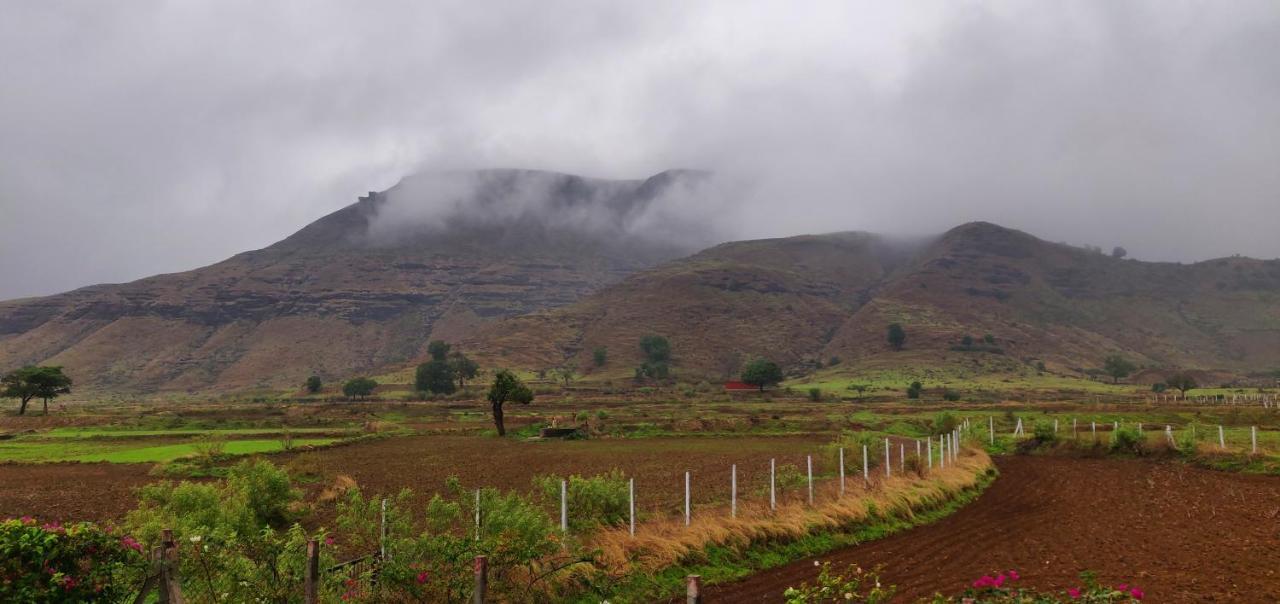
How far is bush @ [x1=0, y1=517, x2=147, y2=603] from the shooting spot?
608 centimetres

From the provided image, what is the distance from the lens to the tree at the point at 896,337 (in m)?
169

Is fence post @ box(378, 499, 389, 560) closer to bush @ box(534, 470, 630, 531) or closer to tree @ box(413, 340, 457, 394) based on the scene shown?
bush @ box(534, 470, 630, 531)

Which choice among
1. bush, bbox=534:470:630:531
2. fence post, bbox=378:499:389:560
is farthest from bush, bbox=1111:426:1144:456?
fence post, bbox=378:499:389:560

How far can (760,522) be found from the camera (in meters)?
16.4

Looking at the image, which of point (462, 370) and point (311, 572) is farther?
point (462, 370)

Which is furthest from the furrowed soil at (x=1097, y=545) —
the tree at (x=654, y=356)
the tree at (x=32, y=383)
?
the tree at (x=654, y=356)

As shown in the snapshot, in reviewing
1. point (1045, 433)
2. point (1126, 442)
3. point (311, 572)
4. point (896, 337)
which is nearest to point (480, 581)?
point (311, 572)

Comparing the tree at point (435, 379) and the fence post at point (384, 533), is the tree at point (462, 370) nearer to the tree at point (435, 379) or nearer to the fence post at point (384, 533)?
the tree at point (435, 379)

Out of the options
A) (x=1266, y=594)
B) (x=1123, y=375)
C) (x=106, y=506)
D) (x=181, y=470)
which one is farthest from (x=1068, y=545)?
(x=1123, y=375)

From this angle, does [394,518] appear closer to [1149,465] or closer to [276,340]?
[1149,465]

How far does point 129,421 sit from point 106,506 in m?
56.0

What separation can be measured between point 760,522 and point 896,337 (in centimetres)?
16468

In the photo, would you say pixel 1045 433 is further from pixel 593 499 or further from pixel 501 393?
pixel 501 393

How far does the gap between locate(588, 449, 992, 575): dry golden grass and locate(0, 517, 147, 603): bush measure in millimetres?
7579
